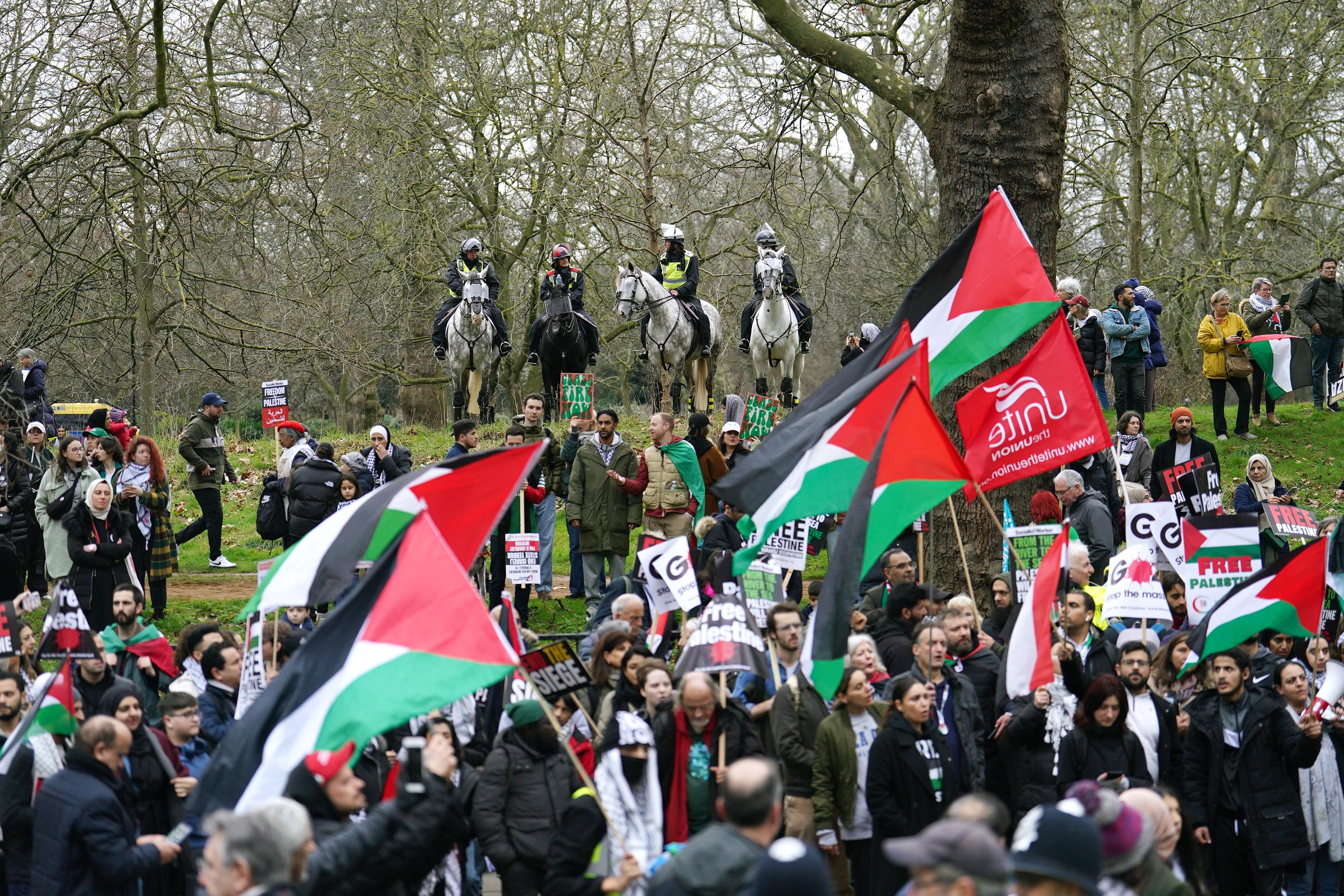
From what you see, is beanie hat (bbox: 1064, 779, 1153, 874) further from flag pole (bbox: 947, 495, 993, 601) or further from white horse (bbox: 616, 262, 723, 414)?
white horse (bbox: 616, 262, 723, 414)

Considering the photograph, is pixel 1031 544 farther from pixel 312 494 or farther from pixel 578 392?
pixel 578 392

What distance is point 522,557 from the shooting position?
42.4ft

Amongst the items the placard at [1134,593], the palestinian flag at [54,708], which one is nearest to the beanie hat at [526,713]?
the palestinian flag at [54,708]

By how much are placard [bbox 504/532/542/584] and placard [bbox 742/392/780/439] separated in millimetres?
4110

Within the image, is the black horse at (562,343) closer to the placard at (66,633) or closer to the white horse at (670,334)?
the white horse at (670,334)

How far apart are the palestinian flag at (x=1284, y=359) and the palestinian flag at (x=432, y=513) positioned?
15.4m

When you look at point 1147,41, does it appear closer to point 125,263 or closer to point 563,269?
point 563,269

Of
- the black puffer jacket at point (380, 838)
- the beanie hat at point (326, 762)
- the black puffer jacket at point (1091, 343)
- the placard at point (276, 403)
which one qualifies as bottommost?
the black puffer jacket at point (380, 838)

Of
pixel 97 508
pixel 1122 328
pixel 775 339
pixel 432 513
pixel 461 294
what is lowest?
pixel 432 513

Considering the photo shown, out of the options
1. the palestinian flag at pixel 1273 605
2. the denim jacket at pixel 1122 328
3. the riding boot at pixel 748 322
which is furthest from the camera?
the riding boot at pixel 748 322

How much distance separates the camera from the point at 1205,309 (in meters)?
30.1

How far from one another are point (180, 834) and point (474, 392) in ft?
51.9

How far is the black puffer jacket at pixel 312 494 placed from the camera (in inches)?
555

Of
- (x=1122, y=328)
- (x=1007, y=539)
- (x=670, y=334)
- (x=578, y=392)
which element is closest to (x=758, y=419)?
(x=578, y=392)
